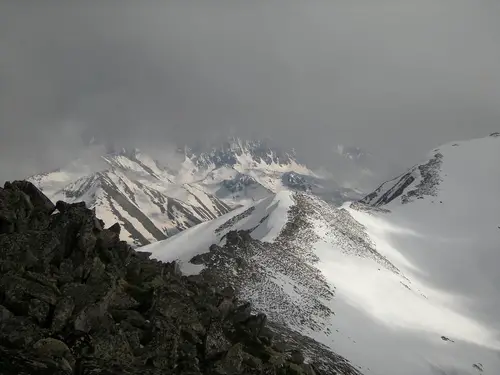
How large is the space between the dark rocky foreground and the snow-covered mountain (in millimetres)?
12501

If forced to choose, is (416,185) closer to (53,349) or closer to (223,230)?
(223,230)

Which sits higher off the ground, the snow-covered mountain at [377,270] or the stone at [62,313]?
the snow-covered mountain at [377,270]

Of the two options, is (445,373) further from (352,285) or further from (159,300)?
(159,300)

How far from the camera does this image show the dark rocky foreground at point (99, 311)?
18250mm

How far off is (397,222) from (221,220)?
38.7 metres

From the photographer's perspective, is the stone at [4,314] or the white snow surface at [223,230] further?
the white snow surface at [223,230]

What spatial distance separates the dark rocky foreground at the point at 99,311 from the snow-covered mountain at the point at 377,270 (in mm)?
A: 12501

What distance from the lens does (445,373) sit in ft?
154

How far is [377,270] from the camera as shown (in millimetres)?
70062

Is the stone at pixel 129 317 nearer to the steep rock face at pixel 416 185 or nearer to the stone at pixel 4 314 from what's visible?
the stone at pixel 4 314

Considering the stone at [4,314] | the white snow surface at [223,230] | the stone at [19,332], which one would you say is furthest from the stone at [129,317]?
the white snow surface at [223,230]

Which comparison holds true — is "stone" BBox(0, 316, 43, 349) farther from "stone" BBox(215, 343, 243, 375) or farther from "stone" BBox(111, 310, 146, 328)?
"stone" BBox(215, 343, 243, 375)

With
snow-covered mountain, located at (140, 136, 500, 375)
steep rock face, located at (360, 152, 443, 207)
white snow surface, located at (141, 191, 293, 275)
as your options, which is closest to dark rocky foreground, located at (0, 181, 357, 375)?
snow-covered mountain, located at (140, 136, 500, 375)

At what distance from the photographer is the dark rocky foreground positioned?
18.2 m
